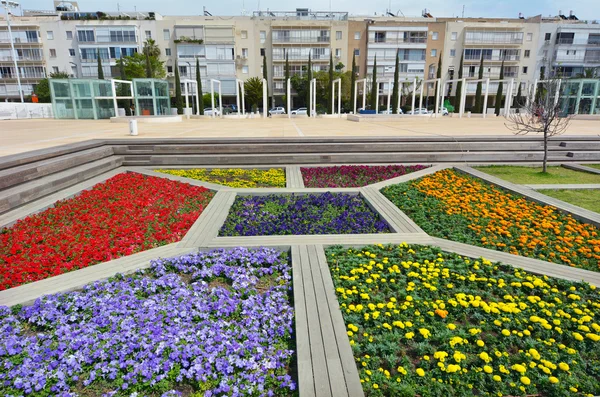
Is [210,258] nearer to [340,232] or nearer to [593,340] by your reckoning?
[340,232]

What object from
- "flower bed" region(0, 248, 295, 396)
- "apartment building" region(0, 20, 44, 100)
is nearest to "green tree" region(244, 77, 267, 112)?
"apartment building" region(0, 20, 44, 100)

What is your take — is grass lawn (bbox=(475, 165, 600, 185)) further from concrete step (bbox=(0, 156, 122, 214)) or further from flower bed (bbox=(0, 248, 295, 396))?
concrete step (bbox=(0, 156, 122, 214))

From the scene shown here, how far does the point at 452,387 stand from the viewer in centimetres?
278

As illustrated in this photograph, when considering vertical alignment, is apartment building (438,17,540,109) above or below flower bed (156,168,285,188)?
above

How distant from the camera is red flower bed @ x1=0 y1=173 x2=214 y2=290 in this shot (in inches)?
190

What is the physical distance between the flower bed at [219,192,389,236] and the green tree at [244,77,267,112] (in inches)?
1884

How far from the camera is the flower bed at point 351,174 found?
9047 millimetres

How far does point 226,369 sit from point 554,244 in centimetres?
496

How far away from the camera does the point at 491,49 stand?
6012 centimetres

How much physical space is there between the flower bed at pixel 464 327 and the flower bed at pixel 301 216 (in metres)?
1.23

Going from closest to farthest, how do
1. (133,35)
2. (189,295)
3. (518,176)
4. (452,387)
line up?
(452,387) → (189,295) → (518,176) → (133,35)

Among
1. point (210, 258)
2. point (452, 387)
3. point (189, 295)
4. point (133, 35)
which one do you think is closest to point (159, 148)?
point (210, 258)

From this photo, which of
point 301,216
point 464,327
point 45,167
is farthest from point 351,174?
point 45,167

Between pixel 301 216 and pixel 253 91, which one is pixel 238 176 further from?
pixel 253 91
